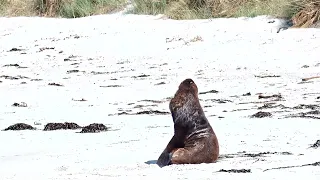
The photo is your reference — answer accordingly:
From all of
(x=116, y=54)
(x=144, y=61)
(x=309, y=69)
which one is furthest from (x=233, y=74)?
(x=116, y=54)

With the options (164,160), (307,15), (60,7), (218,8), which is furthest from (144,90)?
(60,7)

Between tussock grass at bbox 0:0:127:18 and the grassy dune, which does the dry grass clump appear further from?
tussock grass at bbox 0:0:127:18

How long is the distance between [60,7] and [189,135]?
14.6m

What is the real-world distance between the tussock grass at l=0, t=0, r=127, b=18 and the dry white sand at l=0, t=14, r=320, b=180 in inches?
26.3

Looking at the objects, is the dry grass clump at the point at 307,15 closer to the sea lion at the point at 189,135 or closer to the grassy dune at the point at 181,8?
the grassy dune at the point at 181,8

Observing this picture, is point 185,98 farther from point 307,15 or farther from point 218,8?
point 218,8

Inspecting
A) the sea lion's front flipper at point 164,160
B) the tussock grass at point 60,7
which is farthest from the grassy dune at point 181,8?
the sea lion's front flipper at point 164,160

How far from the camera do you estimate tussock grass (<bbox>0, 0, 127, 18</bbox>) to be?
64.8 feet

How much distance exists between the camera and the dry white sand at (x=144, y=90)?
6.30m

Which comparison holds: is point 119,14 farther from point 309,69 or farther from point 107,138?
point 107,138

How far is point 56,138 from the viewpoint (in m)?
7.98

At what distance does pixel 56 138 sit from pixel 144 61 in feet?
21.5

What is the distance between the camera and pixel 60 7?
2031 cm

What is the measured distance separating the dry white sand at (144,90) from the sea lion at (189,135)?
0.32ft
